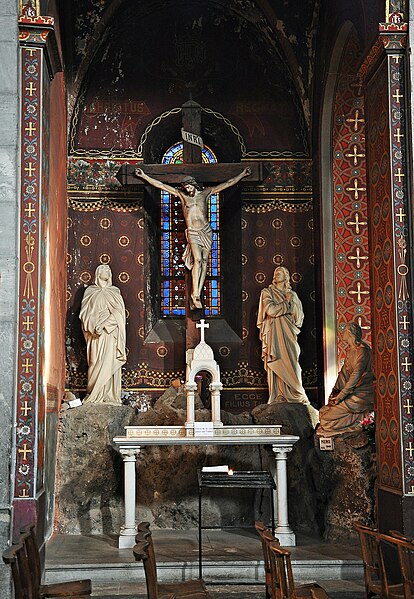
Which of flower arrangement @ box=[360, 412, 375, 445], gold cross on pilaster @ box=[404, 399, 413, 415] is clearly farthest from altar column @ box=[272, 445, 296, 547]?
gold cross on pilaster @ box=[404, 399, 413, 415]

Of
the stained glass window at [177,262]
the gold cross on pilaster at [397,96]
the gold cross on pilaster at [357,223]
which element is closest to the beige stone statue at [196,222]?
the stained glass window at [177,262]

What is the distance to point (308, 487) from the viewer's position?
1132 centimetres

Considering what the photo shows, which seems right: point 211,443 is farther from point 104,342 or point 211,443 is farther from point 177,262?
→ point 177,262

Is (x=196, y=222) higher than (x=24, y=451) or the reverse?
higher

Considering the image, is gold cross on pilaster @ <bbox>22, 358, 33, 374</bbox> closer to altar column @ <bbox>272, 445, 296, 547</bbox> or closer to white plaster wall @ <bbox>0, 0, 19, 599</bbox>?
white plaster wall @ <bbox>0, 0, 19, 599</bbox>

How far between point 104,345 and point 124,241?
1687 mm

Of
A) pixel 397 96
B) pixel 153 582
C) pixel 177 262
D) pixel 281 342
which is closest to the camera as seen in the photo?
pixel 153 582

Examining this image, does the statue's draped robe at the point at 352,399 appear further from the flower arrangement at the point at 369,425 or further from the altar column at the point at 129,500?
the altar column at the point at 129,500

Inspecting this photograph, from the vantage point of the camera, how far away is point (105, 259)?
41.8 feet

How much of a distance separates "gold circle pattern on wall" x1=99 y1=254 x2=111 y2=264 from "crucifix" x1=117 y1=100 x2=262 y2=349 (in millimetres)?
1126

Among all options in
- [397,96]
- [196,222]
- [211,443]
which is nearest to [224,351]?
[196,222]

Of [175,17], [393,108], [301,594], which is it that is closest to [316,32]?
[175,17]

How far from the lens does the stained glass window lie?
42.7ft

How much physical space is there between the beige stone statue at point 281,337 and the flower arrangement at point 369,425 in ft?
4.64
